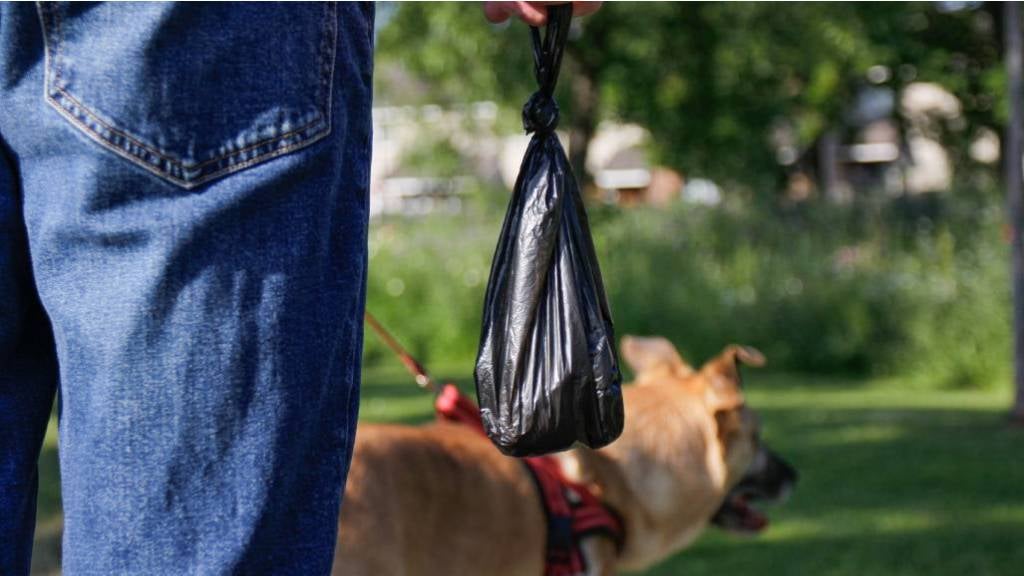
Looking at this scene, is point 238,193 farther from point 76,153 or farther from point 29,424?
point 29,424

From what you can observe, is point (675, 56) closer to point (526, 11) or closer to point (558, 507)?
point (558, 507)

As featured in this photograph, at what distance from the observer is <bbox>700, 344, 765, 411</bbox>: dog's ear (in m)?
3.82

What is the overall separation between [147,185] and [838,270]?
13947 mm

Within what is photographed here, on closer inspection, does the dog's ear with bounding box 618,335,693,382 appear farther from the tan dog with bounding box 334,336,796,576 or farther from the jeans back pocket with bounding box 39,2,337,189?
the jeans back pocket with bounding box 39,2,337,189

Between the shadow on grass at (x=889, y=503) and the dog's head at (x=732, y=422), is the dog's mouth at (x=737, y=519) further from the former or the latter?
the shadow on grass at (x=889, y=503)

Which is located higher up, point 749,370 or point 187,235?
point 187,235

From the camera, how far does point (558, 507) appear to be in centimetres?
332

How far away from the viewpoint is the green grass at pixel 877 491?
5.43 meters

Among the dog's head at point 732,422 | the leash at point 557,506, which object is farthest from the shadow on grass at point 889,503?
the leash at point 557,506

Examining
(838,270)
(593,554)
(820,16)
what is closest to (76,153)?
(593,554)

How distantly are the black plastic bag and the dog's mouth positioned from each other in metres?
2.52

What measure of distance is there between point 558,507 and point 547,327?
1.76m

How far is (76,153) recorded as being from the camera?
1.23m

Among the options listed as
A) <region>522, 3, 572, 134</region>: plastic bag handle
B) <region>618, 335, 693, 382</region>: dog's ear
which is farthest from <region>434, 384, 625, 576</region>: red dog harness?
<region>522, 3, 572, 134</region>: plastic bag handle
